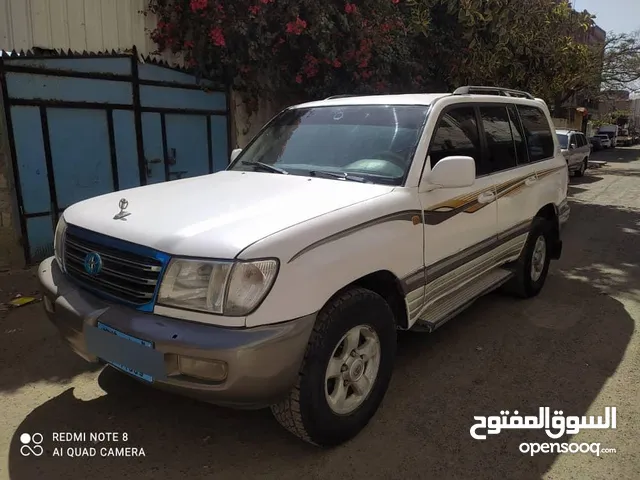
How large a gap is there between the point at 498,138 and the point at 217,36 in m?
4.08

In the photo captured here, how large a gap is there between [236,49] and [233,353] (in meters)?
5.81

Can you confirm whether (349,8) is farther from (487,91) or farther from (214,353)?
(214,353)

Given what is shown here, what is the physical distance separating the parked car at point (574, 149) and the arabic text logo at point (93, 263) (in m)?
15.1

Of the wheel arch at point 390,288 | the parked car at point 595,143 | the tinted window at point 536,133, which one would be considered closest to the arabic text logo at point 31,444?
the wheel arch at point 390,288

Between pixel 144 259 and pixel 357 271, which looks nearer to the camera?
pixel 144 259

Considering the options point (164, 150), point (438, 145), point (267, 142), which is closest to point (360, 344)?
point (438, 145)

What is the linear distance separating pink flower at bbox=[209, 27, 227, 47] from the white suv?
3.08 meters

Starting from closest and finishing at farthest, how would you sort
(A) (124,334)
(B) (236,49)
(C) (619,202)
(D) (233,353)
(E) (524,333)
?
(D) (233,353) → (A) (124,334) → (E) (524,333) → (B) (236,49) → (C) (619,202)

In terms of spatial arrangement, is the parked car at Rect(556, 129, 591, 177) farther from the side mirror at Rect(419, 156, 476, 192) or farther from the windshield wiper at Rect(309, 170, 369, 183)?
the windshield wiper at Rect(309, 170, 369, 183)

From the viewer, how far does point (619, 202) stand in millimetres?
12078

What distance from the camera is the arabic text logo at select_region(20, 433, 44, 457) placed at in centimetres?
272

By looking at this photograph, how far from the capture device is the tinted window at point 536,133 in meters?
4.75

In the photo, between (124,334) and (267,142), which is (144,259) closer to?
(124,334)

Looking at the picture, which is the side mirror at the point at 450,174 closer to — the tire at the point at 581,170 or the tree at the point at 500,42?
the tree at the point at 500,42
